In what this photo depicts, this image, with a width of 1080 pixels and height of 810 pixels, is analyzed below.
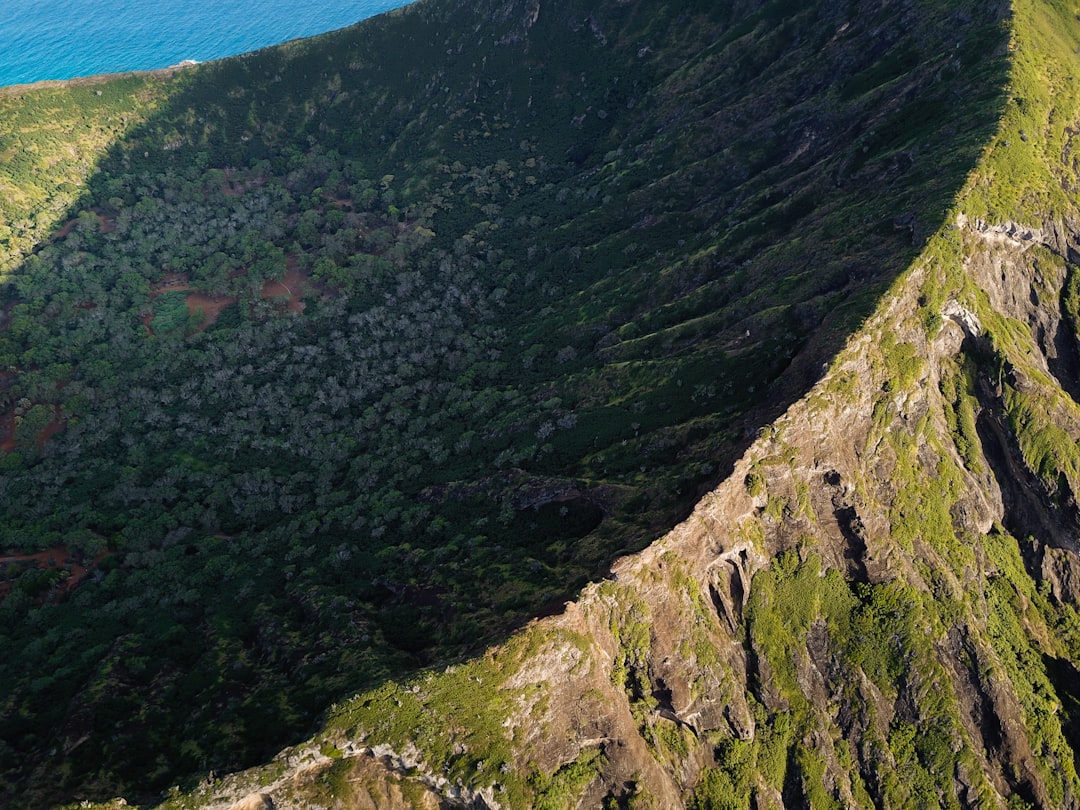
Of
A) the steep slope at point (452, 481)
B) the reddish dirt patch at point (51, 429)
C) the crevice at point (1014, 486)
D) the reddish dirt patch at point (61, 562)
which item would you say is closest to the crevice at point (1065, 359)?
the crevice at point (1014, 486)

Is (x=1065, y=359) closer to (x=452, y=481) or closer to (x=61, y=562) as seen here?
(x=452, y=481)

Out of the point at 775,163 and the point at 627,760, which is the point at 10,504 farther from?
the point at 775,163

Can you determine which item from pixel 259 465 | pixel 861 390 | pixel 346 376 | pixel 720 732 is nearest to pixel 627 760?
pixel 720 732

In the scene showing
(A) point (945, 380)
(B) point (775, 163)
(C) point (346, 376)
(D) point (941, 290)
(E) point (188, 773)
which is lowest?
(E) point (188, 773)

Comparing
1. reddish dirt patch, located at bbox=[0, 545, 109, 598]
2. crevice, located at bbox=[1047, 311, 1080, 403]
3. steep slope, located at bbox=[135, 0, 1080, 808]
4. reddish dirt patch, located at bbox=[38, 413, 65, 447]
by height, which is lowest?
steep slope, located at bbox=[135, 0, 1080, 808]

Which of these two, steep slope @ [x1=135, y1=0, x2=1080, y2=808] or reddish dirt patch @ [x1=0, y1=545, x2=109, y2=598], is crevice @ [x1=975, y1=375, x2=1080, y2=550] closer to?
steep slope @ [x1=135, y1=0, x2=1080, y2=808]

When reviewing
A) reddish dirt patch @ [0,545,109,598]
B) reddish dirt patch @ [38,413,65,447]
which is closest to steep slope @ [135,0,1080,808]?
reddish dirt patch @ [0,545,109,598]
